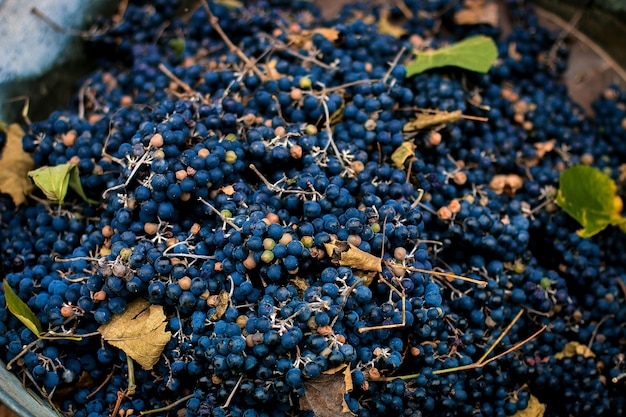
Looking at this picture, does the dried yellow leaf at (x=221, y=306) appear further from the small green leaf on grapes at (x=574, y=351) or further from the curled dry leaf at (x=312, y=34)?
the small green leaf on grapes at (x=574, y=351)

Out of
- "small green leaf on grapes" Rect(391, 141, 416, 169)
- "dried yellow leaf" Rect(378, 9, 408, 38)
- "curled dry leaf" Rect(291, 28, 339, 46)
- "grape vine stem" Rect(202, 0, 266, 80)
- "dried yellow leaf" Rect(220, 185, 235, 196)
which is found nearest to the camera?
"dried yellow leaf" Rect(220, 185, 235, 196)

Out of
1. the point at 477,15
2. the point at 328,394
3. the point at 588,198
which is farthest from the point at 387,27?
the point at 328,394

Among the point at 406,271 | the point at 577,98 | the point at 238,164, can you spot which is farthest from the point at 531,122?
the point at 238,164

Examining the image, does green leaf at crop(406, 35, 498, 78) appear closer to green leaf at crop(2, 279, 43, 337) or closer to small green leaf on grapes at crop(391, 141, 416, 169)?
small green leaf on grapes at crop(391, 141, 416, 169)

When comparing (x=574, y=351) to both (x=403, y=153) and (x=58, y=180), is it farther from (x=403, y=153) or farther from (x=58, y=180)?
(x=58, y=180)

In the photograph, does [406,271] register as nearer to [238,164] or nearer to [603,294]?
[238,164]

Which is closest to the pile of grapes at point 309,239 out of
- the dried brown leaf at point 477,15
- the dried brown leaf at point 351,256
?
the dried brown leaf at point 351,256

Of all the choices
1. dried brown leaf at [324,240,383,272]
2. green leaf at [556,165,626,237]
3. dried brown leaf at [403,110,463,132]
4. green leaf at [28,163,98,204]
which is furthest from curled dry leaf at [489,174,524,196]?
green leaf at [28,163,98,204]

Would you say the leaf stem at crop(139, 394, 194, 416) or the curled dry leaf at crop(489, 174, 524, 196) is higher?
the curled dry leaf at crop(489, 174, 524, 196)
